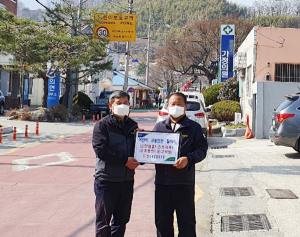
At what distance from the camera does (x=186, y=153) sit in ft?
15.1

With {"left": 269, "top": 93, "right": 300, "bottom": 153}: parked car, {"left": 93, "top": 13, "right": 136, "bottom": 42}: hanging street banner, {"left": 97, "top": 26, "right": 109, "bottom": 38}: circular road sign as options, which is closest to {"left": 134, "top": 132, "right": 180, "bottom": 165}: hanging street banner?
{"left": 269, "top": 93, "right": 300, "bottom": 153}: parked car

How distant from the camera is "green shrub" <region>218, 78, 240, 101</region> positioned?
26891 millimetres

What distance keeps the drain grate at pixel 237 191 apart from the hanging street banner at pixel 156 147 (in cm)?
376

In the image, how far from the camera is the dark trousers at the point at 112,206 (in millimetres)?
4590

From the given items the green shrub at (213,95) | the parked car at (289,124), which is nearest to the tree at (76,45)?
the green shrub at (213,95)

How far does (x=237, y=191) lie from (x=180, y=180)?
3936 millimetres

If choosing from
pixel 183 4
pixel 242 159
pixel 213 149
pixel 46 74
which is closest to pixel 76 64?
pixel 46 74

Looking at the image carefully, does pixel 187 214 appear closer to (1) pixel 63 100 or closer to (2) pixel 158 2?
(1) pixel 63 100

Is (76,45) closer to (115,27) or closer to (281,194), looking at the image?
(115,27)

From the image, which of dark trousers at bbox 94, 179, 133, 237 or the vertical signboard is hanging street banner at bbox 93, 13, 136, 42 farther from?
dark trousers at bbox 94, 179, 133, 237

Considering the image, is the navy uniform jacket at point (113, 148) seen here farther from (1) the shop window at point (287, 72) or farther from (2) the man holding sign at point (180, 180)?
(1) the shop window at point (287, 72)

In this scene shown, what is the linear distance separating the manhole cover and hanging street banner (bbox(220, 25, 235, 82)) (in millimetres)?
24201

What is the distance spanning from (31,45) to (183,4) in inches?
3809

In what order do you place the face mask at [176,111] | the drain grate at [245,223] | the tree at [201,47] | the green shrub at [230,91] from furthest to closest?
the tree at [201,47] < the green shrub at [230,91] < the drain grate at [245,223] < the face mask at [176,111]
